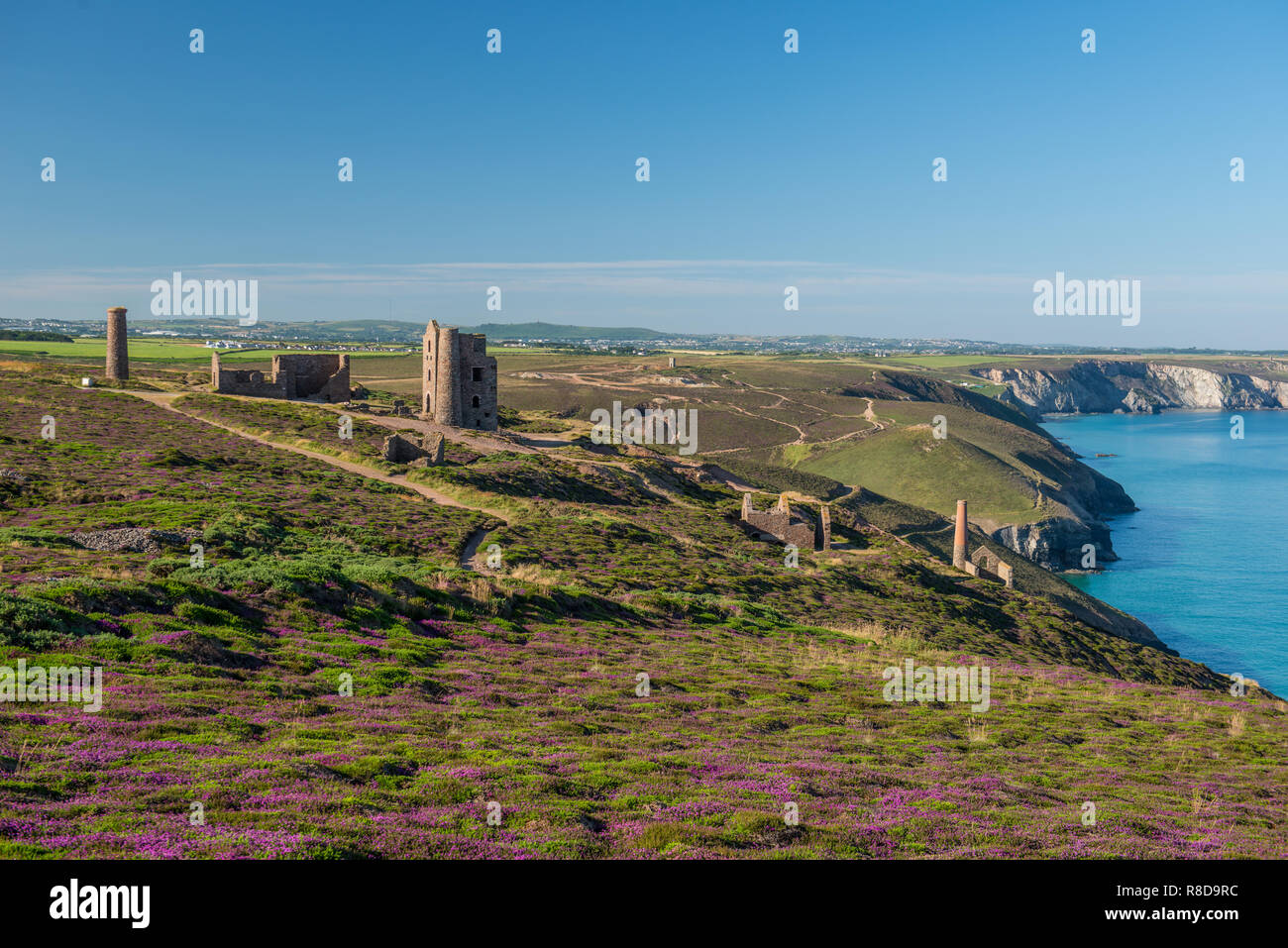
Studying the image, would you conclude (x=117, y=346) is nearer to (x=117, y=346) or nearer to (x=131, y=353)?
(x=117, y=346)

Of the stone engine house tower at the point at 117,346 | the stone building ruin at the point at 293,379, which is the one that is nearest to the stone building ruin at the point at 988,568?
the stone building ruin at the point at 293,379

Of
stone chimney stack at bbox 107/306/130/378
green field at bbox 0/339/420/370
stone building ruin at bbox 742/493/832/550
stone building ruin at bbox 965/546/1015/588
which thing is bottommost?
stone building ruin at bbox 965/546/1015/588

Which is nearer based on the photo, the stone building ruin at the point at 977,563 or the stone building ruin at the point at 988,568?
the stone building ruin at the point at 988,568

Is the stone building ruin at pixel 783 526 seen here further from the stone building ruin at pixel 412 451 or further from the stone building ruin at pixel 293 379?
the stone building ruin at pixel 293 379

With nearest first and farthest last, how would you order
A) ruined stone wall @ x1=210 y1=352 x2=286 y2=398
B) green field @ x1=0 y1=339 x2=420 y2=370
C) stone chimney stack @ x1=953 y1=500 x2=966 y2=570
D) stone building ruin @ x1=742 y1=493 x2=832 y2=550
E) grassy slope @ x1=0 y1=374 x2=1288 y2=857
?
grassy slope @ x1=0 y1=374 x2=1288 y2=857
stone building ruin @ x1=742 y1=493 x2=832 y2=550
stone chimney stack @ x1=953 y1=500 x2=966 y2=570
ruined stone wall @ x1=210 y1=352 x2=286 y2=398
green field @ x1=0 y1=339 x2=420 y2=370

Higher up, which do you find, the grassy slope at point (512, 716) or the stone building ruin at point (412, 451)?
the stone building ruin at point (412, 451)

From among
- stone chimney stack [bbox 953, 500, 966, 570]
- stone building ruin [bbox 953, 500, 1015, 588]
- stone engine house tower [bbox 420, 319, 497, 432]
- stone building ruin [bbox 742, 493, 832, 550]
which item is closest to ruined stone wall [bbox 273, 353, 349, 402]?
stone engine house tower [bbox 420, 319, 497, 432]

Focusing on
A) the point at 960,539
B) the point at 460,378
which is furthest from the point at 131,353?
the point at 960,539

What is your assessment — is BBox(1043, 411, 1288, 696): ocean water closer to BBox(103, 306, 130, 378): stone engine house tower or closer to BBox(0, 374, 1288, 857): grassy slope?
BBox(0, 374, 1288, 857): grassy slope
